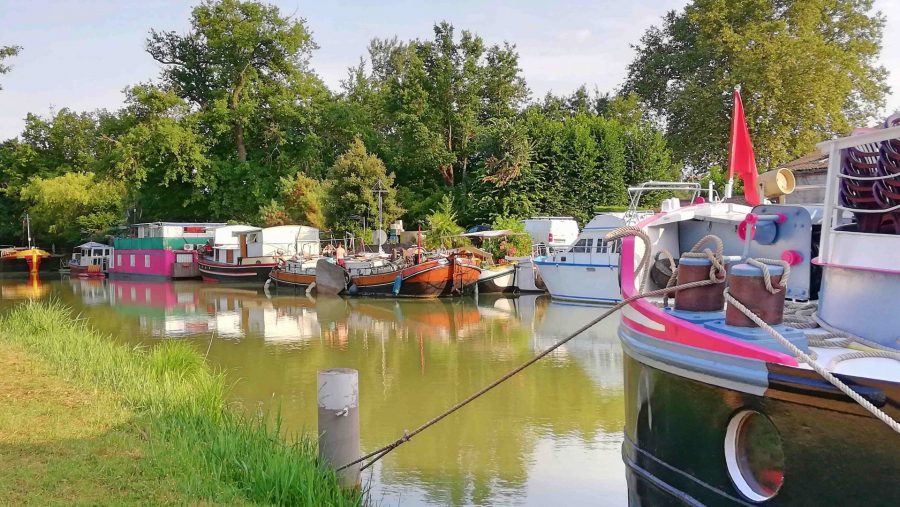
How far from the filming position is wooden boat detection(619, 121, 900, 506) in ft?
12.1

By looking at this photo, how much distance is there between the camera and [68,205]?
5184cm

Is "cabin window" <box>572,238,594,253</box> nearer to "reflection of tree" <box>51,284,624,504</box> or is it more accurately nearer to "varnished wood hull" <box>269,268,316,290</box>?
"reflection of tree" <box>51,284,624,504</box>

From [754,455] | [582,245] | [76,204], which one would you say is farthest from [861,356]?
[76,204]

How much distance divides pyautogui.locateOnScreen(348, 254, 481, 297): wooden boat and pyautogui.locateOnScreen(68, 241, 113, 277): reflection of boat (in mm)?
27479

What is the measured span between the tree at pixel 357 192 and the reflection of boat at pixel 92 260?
1952 centimetres

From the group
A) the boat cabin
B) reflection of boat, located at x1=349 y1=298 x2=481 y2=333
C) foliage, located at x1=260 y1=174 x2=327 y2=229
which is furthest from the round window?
the boat cabin

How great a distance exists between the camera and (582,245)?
24.3 metres

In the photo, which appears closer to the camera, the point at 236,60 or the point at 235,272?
the point at 235,272

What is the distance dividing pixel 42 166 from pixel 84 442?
58.0 metres

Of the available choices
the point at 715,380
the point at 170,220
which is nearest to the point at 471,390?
the point at 715,380

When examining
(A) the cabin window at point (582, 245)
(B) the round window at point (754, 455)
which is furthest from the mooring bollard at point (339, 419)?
(A) the cabin window at point (582, 245)

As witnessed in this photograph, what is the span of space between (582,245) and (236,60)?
31951mm

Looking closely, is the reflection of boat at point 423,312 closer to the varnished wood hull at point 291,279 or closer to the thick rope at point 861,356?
the varnished wood hull at point 291,279

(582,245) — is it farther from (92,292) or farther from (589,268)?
(92,292)
